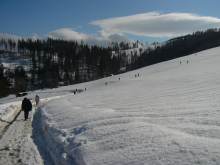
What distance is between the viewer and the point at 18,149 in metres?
11.0

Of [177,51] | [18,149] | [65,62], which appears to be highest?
[177,51]

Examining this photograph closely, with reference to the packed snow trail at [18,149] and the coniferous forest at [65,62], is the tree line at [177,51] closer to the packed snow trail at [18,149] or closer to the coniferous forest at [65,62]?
the coniferous forest at [65,62]

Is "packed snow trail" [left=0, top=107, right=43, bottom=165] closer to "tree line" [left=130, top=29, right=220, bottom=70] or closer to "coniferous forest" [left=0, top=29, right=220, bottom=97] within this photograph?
"coniferous forest" [left=0, top=29, right=220, bottom=97]

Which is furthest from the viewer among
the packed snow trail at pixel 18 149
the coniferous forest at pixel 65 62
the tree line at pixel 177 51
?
the tree line at pixel 177 51

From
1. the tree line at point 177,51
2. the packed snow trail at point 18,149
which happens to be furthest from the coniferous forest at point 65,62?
the packed snow trail at point 18,149

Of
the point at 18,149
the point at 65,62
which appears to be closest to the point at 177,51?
the point at 65,62

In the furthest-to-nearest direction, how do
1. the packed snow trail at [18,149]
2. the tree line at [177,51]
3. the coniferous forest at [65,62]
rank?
1. the tree line at [177,51]
2. the coniferous forest at [65,62]
3. the packed snow trail at [18,149]

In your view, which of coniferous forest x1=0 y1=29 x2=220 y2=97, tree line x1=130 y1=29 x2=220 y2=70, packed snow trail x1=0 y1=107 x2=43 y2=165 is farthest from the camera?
tree line x1=130 y1=29 x2=220 y2=70

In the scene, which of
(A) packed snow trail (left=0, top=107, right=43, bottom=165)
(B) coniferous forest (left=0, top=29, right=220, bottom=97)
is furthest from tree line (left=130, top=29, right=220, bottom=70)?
(A) packed snow trail (left=0, top=107, right=43, bottom=165)

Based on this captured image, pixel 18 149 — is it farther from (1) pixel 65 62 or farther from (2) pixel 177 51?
(2) pixel 177 51

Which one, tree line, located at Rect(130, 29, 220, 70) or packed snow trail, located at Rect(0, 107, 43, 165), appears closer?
packed snow trail, located at Rect(0, 107, 43, 165)

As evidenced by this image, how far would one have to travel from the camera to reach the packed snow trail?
31.0 feet

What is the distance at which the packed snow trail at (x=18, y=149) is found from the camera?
372 inches

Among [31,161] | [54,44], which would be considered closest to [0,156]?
[31,161]
